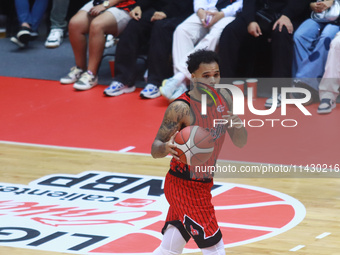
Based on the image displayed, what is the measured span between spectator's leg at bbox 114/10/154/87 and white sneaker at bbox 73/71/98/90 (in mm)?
384

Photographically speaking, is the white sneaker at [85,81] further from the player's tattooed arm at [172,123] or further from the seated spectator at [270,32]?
the player's tattooed arm at [172,123]

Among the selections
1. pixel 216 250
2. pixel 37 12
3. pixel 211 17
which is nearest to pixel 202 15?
pixel 211 17

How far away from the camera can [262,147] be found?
6965 millimetres

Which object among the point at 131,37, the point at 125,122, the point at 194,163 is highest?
the point at 194,163

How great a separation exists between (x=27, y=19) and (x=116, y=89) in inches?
102

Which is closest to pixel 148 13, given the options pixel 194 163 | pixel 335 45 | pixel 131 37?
pixel 131 37

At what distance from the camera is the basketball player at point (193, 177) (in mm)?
3857

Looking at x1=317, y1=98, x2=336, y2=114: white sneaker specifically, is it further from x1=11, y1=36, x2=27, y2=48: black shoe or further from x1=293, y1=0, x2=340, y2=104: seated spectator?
x1=11, y1=36, x2=27, y2=48: black shoe

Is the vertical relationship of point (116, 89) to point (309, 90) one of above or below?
below

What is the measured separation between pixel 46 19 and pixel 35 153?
185 inches

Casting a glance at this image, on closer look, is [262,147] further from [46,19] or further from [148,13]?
[46,19]

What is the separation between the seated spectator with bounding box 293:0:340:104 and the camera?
7.95 metres

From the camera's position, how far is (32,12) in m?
10.8

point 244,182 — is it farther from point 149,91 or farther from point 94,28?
point 94,28
